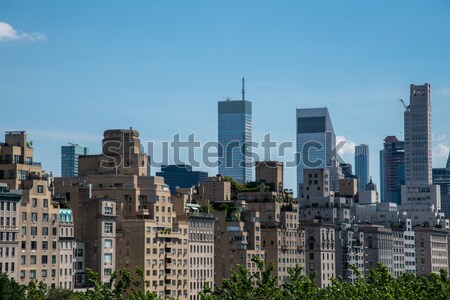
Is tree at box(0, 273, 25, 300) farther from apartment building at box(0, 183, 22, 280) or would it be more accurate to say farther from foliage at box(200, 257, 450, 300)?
foliage at box(200, 257, 450, 300)

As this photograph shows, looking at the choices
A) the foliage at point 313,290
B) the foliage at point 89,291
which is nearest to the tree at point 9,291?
the foliage at point 89,291

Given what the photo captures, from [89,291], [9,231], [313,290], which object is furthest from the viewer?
[9,231]

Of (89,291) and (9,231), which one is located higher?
(9,231)

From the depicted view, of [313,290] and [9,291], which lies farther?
[9,291]

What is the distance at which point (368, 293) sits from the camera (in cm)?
15575

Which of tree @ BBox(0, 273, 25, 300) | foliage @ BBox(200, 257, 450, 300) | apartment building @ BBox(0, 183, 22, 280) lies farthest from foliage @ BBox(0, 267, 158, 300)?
foliage @ BBox(200, 257, 450, 300)

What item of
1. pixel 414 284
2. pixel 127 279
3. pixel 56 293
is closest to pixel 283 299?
pixel 127 279

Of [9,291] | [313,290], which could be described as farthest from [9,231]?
[313,290]

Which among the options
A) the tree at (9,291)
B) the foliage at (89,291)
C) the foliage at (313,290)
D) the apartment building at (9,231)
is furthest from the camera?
the apartment building at (9,231)

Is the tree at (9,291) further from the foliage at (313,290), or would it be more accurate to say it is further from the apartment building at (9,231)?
the foliage at (313,290)

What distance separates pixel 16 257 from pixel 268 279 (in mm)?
59834

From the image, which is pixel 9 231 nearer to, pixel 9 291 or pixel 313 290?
pixel 9 291

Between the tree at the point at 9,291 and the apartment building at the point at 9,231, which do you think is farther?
the apartment building at the point at 9,231

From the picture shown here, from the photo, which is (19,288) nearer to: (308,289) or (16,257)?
(16,257)
